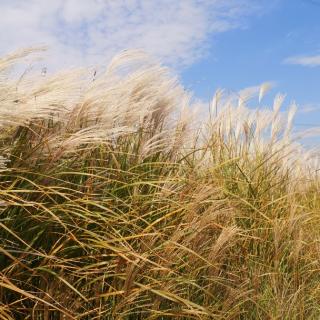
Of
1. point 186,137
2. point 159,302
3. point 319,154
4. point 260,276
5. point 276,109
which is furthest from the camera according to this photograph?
point 319,154

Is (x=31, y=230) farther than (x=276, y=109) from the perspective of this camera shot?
No

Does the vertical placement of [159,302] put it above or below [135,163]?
below

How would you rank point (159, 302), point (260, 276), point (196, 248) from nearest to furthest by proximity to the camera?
point (159, 302) → point (196, 248) → point (260, 276)

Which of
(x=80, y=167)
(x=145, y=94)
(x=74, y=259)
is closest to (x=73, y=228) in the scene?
(x=74, y=259)

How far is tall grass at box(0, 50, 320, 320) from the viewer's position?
1863mm

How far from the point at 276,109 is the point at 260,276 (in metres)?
1.47

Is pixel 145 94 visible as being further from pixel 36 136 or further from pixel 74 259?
pixel 74 259

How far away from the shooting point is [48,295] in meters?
1.71

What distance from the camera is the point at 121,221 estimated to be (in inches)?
85.0

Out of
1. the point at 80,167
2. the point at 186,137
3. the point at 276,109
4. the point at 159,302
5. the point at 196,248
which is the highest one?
the point at 276,109

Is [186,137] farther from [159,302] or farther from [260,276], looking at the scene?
[159,302]

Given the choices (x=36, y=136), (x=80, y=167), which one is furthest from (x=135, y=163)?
(x=36, y=136)

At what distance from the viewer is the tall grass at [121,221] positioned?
186 centimetres

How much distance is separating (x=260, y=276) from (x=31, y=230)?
1043mm
